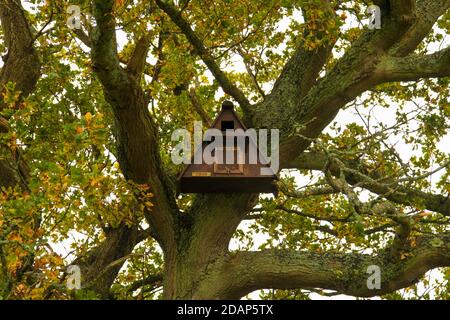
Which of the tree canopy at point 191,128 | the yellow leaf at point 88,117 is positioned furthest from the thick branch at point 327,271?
the yellow leaf at point 88,117

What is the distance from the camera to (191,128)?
10.2m

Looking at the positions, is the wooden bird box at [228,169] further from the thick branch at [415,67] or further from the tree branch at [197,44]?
the thick branch at [415,67]

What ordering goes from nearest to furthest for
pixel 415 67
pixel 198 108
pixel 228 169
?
pixel 228 169 < pixel 415 67 < pixel 198 108

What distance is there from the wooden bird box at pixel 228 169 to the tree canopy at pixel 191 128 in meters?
0.34

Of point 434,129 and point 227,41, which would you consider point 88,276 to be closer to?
point 227,41

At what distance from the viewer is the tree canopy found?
747 centimetres

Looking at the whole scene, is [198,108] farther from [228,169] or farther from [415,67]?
[415,67]

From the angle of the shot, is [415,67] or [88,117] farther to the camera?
[415,67]

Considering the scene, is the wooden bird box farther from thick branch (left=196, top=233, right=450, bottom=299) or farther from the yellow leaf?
the yellow leaf

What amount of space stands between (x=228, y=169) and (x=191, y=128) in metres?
2.26

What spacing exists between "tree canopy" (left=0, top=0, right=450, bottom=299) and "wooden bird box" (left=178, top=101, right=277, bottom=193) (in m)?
0.34

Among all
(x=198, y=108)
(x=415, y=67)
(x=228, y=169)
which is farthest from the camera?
(x=198, y=108)

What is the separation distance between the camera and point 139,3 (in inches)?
363

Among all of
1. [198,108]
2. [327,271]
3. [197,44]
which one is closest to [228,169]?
[197,44]
